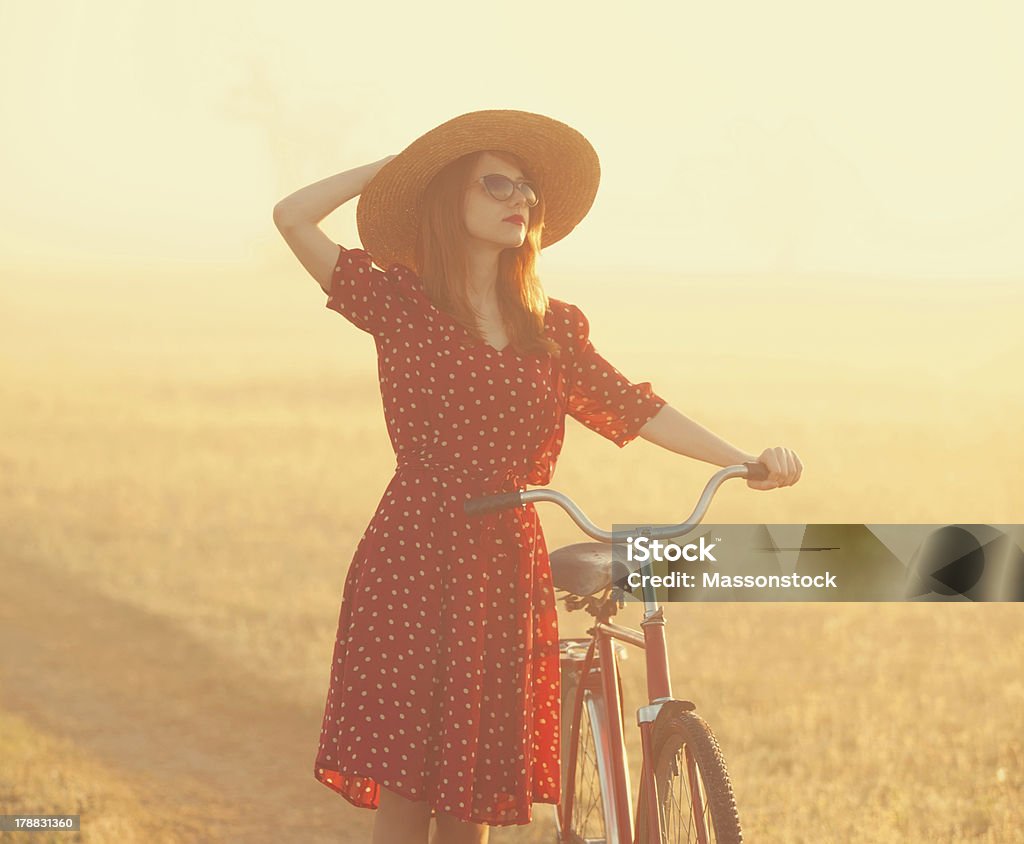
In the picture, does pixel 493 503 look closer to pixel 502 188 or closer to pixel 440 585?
pixel 440 585

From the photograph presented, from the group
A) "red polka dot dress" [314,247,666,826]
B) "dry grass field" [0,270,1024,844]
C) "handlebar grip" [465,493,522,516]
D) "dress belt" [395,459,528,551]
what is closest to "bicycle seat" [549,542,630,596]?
"red polka dot dress" [314,247,666,826]

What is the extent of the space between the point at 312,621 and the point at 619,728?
672cm

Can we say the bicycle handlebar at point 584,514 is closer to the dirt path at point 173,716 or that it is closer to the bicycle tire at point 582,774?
the bicycle tire at point 582,774

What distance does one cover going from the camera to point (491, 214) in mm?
4047

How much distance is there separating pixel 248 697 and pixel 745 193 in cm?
8204

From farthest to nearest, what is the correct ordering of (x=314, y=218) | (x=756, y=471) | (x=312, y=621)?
(x=312, y=621) < (x=314, y=218) < (x=756, y=471)

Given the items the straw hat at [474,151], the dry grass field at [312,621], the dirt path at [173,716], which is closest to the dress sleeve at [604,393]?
the straw hat at [474,151]

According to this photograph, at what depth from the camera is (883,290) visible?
55.5 meters

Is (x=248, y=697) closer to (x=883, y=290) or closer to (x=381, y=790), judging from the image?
(x=381, y=790)

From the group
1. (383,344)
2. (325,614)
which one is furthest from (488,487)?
(325,614)

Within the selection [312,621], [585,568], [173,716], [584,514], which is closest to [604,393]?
[585,568]

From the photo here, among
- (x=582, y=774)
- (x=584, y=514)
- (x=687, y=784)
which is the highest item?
(x=584, y=514)

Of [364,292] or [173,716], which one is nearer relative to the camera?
[364,292]

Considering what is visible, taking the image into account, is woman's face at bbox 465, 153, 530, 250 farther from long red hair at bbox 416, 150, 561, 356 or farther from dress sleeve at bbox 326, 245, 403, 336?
dress sleeve at bbox 326, 245, 403, 336
